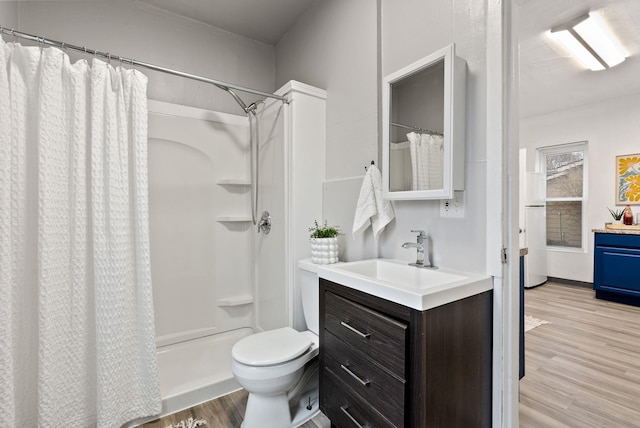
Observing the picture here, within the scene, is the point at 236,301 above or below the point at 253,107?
below

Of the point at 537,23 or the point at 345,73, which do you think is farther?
the point at 537,23

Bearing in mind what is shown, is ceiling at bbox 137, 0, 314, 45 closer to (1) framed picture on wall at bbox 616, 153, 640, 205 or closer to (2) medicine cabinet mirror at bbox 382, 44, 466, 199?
(2) medicine cabinet mirror at bbox 382, 44, 466, 199

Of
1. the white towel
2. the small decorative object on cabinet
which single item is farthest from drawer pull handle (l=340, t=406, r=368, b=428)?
the small decorative object on cabinet

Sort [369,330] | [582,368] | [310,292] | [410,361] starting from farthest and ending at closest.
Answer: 1. [582,368]
2. [310,292]
3. [369,330]
4. [410,361]

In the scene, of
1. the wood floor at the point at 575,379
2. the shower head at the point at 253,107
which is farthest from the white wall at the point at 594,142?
the shower head at the point at 253,107

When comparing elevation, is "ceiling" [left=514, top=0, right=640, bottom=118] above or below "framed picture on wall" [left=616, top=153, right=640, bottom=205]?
above

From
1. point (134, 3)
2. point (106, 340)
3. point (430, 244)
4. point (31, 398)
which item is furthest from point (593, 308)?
point (134, 3)

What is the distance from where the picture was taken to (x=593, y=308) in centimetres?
348

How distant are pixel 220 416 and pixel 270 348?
53cm

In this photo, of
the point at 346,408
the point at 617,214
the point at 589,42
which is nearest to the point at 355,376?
the point at 346,408

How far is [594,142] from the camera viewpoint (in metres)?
4.24

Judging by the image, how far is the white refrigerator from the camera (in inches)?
166

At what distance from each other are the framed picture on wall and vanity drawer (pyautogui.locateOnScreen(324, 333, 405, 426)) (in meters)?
4.75

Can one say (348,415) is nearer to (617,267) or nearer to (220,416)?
(220,416)
